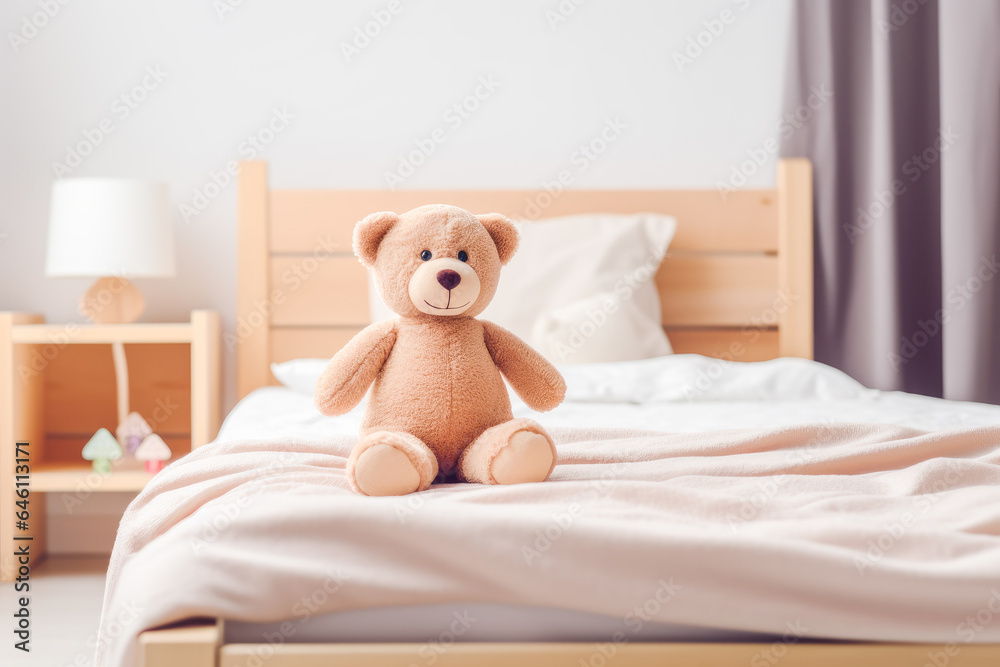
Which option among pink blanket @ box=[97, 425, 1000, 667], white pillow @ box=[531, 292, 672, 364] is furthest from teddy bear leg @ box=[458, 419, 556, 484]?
white pillow @ box=[531, 292, 672, 364]

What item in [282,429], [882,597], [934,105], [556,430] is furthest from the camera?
[934,105]

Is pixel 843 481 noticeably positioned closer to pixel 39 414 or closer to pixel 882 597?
pixel 882 597

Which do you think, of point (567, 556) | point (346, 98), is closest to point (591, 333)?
point (346, 98)

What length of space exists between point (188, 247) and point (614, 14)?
143cm

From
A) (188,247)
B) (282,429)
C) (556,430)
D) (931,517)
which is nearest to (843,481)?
(931,517)

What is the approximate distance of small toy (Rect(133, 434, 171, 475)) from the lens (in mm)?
1951

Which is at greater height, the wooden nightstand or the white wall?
the white wall

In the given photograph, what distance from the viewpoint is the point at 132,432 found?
205 cm

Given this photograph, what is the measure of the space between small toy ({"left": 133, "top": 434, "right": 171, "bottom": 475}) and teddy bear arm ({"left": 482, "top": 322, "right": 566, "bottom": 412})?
4.16 feet

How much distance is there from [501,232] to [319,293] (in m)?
1.31

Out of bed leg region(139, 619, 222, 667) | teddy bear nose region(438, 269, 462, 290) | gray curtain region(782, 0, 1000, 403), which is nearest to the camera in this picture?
bed leg region(139, 619, 222, 667)

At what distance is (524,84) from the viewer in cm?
241

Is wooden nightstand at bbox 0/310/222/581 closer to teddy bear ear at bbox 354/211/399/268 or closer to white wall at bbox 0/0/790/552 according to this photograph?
white wall at bbox 0/0/790/552

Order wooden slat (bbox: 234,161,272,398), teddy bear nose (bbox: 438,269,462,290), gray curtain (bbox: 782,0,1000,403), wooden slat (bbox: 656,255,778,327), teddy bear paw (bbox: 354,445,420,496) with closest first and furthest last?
teddy bear paw (bbox: 354,445,420,496) < teddy bear nose (bbox: 438,269,462,290) < gray curtain (bbox: 782,0,1000,403) < wooden slat (bbox: 234,161,272,398) < wooden slat (bbox: 656,255,778,327)
